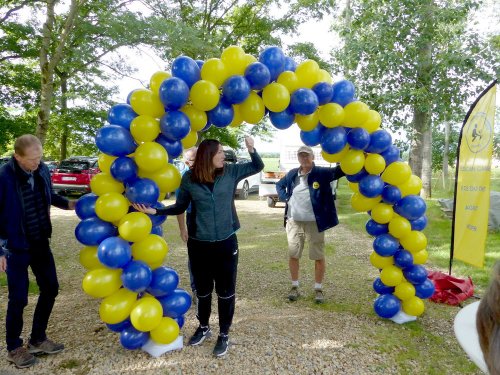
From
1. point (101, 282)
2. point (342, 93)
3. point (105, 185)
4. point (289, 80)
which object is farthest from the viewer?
point (342, 93)

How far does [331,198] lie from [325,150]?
85 centimetres

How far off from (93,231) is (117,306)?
66 cm

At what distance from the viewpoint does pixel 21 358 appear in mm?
3182

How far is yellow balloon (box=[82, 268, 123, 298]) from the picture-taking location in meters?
3.14

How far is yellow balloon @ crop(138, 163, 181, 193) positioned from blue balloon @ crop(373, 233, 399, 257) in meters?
2.22

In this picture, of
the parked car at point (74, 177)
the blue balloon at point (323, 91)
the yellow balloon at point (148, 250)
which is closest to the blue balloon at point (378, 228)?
the blue balloon at point (323, 91)

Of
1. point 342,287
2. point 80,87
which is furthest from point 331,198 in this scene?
point 80,87

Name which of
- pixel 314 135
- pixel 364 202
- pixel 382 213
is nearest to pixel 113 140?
pixel 314 135

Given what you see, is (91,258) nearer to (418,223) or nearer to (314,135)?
(314,135)

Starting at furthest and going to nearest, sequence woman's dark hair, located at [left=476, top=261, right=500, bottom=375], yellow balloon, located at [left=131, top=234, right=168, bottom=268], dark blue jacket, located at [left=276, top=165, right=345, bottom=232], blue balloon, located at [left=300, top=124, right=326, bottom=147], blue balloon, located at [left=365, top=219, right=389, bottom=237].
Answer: dark blue jacket, located at [left=276, top=165, right=345, bottom=232], blue balloon, located at [left=365, top=219, right=389, bottom=237], blue balloon, located at [left=300, top=124, right=326, bottom=147], yellow balloon, located at [left=131, top=234, right=168, bottom=268], woman's dark hair, located at [left=476, top=261, right=500, bottom=375]

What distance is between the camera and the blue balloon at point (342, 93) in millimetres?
3707

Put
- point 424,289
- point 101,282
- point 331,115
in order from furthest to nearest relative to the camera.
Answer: point 424,289, point 331,115, point 101,282

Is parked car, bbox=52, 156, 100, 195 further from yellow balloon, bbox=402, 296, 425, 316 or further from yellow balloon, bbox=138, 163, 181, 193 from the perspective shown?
yellow balloon, bbox=402, 296, 425, 316

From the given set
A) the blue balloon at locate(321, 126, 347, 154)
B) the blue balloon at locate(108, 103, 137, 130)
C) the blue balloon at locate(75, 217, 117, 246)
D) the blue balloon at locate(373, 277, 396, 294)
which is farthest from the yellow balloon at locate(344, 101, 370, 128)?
the blue balloon at locate(75, 217, 117, 246)
